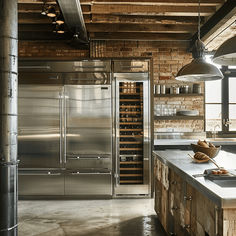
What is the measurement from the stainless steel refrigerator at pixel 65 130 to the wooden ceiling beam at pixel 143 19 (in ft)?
2.37

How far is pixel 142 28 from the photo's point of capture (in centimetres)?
583

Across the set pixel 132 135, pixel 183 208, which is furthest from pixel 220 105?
pixel 183 208

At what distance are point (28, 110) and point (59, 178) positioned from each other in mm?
1276

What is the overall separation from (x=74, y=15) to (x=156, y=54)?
2568 millimetres

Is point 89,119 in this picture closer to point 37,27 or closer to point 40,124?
point 40,124

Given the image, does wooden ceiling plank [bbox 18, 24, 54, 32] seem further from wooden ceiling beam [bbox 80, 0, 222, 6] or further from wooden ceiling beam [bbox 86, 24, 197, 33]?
wooden ceiling beam [bbox 80, 0, 222, 6]

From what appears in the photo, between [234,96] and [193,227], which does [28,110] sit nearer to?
[193,227]

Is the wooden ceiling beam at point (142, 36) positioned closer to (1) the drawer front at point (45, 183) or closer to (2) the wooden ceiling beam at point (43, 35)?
(2) the wooden ceiling beam at point (43, 35)

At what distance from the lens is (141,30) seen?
5.83m

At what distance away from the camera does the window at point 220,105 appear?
6844mm

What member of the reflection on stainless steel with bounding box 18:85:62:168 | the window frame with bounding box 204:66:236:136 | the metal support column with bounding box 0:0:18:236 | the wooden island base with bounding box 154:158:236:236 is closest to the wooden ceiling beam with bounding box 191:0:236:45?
the window frame with bounding box 204:66:236:136

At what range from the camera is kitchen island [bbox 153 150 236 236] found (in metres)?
1.87

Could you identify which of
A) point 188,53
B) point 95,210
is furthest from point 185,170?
point 188,53

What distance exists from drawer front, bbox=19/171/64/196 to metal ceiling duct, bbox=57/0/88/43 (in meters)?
2.44
